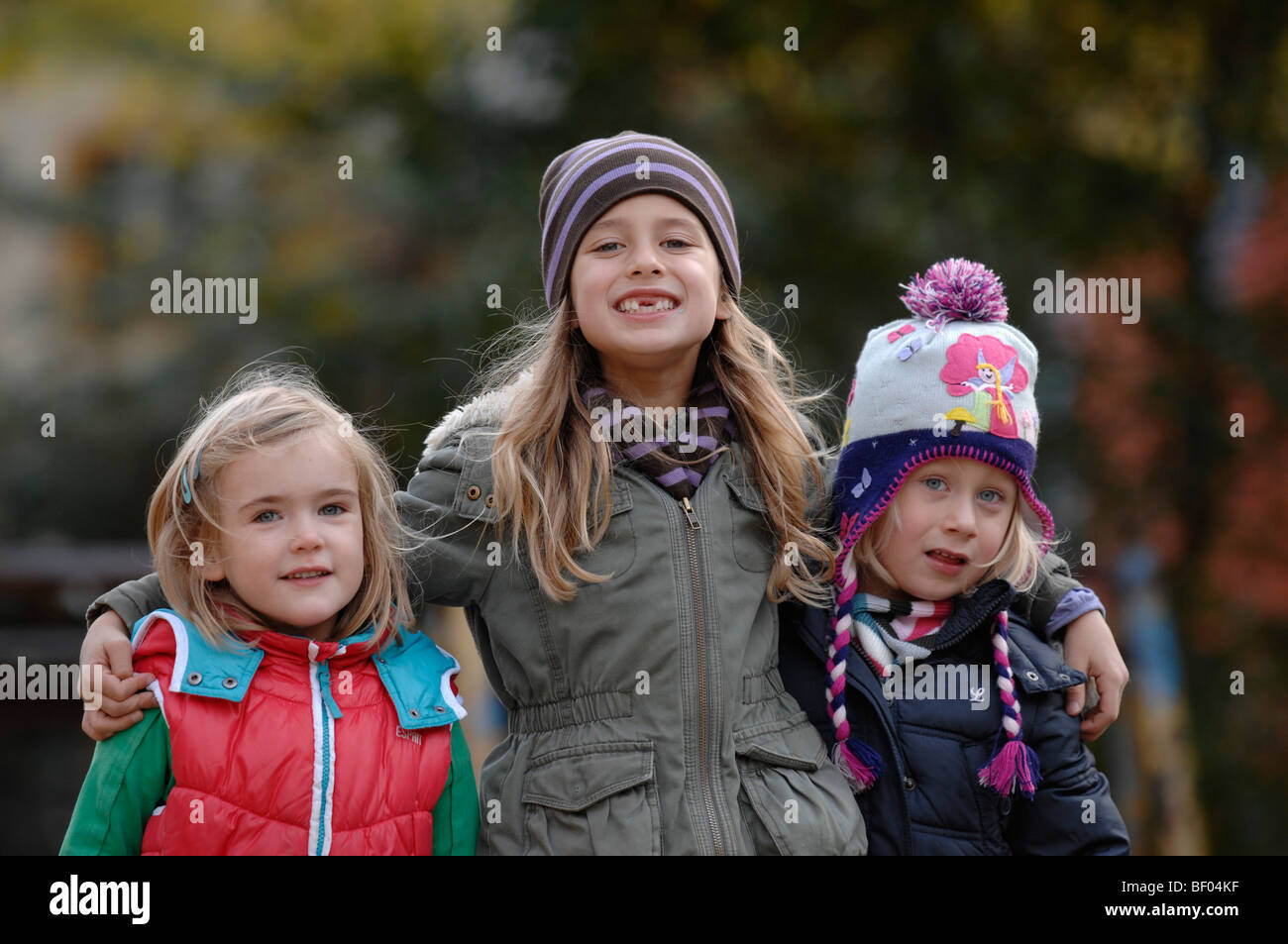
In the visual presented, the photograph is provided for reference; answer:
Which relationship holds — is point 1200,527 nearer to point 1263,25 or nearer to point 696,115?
point 1263,25

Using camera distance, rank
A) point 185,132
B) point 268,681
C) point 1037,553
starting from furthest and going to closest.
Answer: point 185,132
point 1037,553
point 268,681

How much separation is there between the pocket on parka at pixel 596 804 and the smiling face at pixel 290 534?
1.96 ft

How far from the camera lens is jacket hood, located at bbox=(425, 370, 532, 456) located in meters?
3.29

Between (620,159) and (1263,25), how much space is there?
15.3 feet

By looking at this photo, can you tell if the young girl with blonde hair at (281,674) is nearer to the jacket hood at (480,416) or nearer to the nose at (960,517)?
the jacket hood at (480,416)

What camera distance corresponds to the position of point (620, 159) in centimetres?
320

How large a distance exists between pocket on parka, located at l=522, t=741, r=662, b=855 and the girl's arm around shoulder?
1.49 feet

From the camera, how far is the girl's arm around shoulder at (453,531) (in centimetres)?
308

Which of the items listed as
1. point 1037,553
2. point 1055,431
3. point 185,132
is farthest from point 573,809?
point 185,132

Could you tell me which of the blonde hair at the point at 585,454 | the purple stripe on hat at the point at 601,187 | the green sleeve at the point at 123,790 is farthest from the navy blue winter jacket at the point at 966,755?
the green sleeve at the point at 123,790

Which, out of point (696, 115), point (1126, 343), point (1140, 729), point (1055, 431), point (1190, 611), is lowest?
point (1140, 729)

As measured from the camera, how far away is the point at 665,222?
3.18 metres

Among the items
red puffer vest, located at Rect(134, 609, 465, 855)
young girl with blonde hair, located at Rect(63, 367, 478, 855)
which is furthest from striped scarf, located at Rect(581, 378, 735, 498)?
red puffer vest, located at Rect(134, 609, 465, 855)

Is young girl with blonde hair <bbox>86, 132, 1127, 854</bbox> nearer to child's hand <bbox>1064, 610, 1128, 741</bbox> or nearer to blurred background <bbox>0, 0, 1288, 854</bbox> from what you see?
child's hand <bbox>1064, 610, 1128, 741</bbox>
